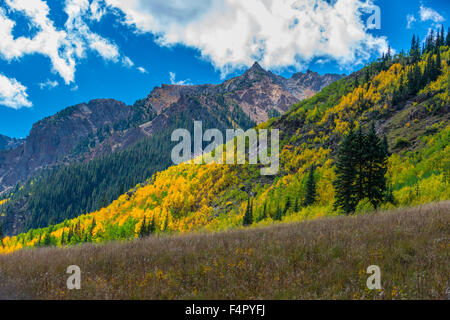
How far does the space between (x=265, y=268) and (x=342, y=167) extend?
18.1 metres

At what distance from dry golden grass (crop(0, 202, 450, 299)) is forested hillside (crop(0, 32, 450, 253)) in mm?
7006

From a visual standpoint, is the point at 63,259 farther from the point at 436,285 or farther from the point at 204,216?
the point at 204,216

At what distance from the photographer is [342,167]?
20219 millimetres

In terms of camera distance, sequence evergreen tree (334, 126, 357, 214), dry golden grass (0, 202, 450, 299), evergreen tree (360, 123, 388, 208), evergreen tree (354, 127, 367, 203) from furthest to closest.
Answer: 1. evergreen tree (334, 126, 357, 214)
2. evergreen tree (354, 127, 367, 203)
3. evergreen tree (360, 123, 388, 208)
4. dry golden grass (0, 202, 450, 299)

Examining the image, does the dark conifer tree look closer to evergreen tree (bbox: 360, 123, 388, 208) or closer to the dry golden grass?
evergreen tree (bbox: 360, 123, 388, 208)

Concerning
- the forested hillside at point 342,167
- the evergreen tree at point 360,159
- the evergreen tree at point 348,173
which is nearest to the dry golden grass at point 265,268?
the forested hillside at point 342,167

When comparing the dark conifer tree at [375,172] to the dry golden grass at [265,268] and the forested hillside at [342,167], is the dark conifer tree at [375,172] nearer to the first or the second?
the forested hillside at [342,167]

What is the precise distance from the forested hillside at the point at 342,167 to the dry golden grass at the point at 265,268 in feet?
23.0

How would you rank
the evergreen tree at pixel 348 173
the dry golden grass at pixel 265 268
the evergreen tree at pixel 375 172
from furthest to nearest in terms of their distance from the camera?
the evergreen tree at pixel 348 173, the evergreen tree at pixel 375 172, the dry golden grass at pixel 265 268

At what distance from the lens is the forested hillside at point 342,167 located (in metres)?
19.9

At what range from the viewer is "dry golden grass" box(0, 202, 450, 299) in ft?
13.3

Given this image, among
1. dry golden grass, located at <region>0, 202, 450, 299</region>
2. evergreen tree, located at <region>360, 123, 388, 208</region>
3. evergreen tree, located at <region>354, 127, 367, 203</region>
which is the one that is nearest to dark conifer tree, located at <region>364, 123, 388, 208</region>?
evergreen tree, located at <region>360, 123, 388, 208</region>

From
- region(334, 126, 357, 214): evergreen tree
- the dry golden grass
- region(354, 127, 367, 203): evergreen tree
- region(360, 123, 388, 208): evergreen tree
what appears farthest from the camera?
region(334, 126, 357, 214): evergreen tree

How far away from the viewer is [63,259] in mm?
6102
